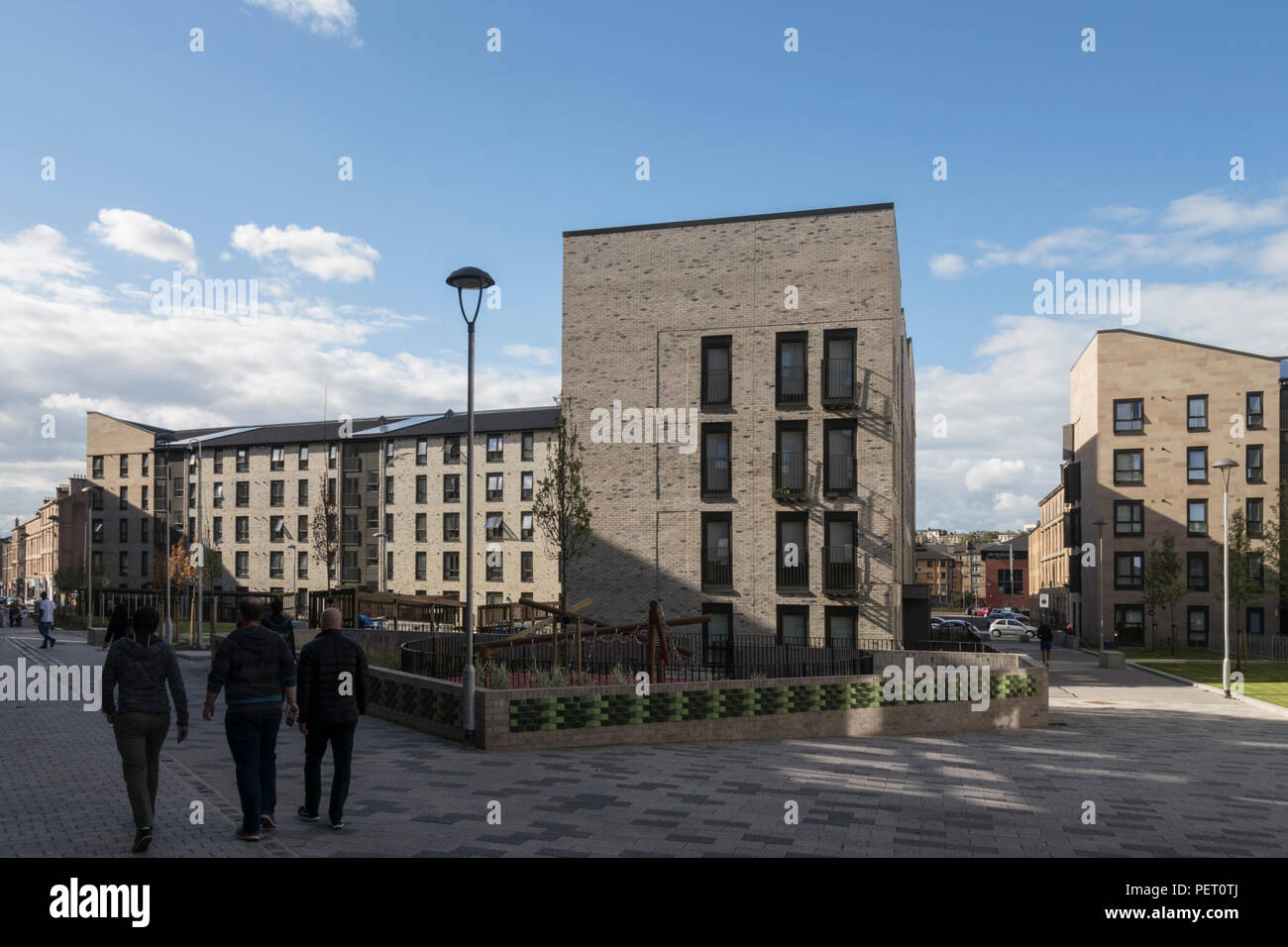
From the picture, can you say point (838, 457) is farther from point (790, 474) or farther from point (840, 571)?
point (840, 571)

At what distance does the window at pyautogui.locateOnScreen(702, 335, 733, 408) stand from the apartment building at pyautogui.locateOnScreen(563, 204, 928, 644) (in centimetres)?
4

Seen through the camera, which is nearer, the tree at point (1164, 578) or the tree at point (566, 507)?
the tree at point (566, 507)

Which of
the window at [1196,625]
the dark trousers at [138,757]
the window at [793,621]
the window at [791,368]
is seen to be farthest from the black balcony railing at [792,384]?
the window at [1196,625]

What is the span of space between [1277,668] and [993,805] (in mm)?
33481

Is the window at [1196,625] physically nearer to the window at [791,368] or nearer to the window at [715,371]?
the window at [791,368]

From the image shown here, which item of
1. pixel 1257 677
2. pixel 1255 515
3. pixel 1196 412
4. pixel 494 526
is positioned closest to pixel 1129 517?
pixel 1255 515

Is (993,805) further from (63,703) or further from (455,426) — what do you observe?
(455,426)

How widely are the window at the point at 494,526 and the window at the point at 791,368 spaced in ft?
119

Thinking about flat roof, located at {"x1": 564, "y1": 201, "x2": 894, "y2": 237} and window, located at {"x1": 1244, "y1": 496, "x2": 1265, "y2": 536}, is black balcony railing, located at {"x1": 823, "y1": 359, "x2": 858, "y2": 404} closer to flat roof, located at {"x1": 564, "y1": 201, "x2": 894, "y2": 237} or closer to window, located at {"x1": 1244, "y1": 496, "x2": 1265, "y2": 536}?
flat roof, located at {"x1": 564, "y1": 201, "x2": 894, "y2": 237}

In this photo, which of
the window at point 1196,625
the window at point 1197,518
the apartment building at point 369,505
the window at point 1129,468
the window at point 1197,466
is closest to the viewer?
the window at point 1196,625

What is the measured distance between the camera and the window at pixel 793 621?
2561 cm

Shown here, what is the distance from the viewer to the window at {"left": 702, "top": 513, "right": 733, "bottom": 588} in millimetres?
26359

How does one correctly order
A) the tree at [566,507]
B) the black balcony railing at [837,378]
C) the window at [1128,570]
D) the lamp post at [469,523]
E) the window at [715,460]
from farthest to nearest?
the window at [1128,570] → the window at [715,460] → the black balcony railing at [837,378] → the tree at [566,507] → the lamp post at [469,523]

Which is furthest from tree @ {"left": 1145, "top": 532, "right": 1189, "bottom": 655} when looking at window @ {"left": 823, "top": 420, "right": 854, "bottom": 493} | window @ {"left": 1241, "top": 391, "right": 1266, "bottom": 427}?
window @ {"left": 823, "top": 420, "right": 854, "bottom": 493}
